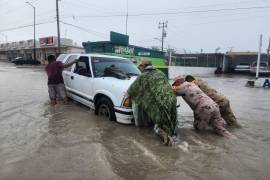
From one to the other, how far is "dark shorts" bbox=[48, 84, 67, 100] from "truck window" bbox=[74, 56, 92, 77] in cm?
73

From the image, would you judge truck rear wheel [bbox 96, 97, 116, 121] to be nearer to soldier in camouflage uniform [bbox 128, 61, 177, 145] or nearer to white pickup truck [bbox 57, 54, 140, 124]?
white pickup truck [bbox 57, 54, 140, 124]

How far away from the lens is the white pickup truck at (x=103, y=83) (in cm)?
528

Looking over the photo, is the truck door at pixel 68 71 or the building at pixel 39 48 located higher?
the building at pixel 39 48

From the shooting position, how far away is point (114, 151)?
419cm

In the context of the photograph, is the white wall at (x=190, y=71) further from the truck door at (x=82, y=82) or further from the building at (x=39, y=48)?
the building at (x=39, y=48)

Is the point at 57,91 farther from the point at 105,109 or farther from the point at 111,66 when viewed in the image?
the point at 105,109

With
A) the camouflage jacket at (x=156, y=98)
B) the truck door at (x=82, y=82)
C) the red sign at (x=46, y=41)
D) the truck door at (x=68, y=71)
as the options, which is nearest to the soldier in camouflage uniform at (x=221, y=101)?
the camouflage jacket at (x=156, y=98)

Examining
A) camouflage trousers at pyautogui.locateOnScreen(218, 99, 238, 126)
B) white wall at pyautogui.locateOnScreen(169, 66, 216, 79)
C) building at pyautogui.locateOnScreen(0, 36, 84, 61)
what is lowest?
camouflage trousers at pyautogui.locateOnScreen(218, 99, 238, 126)

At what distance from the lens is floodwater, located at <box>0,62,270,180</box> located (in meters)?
3.44

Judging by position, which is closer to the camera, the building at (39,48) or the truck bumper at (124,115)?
the truck bumper at (124,115)

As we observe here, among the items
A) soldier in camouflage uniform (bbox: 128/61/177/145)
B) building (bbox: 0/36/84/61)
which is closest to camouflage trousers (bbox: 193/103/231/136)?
soldier in camouflage uniform (bbox: 128/61/177/145)

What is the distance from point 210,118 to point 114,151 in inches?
93.2

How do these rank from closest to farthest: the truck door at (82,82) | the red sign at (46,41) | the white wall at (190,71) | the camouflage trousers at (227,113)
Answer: the camouflage trousers at (227,113), the truck door at (82,82), the white wall at (190,71), the red sign at (46,41)

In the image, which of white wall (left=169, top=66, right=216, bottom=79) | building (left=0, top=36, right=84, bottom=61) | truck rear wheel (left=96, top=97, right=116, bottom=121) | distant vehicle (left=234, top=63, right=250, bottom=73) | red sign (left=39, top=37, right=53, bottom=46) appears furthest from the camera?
red sign (left=39, top=37, right=53, bottom=46)
